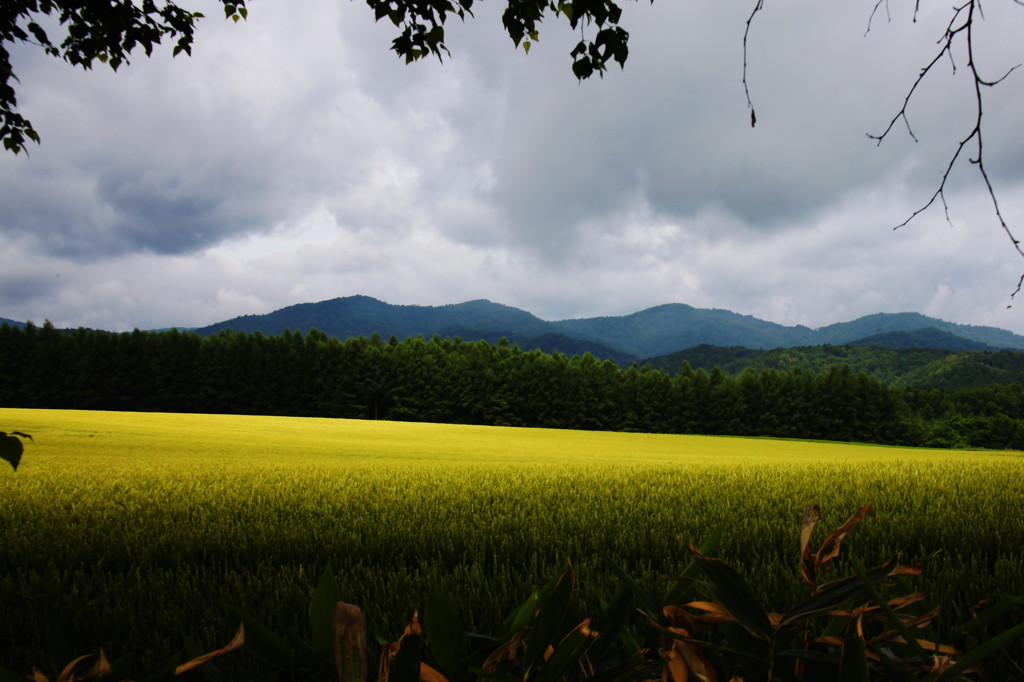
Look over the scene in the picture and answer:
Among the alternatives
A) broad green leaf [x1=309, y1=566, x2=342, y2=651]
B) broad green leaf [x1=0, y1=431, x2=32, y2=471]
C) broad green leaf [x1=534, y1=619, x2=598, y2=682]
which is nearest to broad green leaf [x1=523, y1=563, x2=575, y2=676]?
broad green leaf [x1=534, y1=619, x2=598, y2=682]

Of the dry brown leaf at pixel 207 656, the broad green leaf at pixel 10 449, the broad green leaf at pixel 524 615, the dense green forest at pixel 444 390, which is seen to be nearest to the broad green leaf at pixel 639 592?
the broad green leaf at pixel 524 615

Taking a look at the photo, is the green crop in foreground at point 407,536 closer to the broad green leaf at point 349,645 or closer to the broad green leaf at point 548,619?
the broad green leaf at point 548,619

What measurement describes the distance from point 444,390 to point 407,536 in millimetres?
62558

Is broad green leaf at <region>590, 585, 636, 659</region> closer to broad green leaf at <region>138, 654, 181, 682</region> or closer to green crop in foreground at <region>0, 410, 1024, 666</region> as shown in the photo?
green crop in foreground at <region>0, 410, 1024, 666</region>

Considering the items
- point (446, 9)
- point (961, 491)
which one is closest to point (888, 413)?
point (961, 491)

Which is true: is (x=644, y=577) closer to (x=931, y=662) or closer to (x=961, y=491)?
(x=931, y=662)

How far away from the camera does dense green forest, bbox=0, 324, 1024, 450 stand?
5903 centimetres

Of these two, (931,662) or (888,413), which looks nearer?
(931,662)

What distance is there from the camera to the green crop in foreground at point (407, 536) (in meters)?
1.84

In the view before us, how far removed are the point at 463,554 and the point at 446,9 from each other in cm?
384

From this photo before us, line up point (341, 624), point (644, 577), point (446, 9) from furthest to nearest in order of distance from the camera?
point (446, 9) < point (644, 577) < point (341, 624)

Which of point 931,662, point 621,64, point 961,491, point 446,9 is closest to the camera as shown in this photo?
point 931,662

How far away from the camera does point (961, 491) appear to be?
4.63 meters

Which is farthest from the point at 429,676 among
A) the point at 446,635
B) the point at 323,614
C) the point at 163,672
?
the point at 163,672
